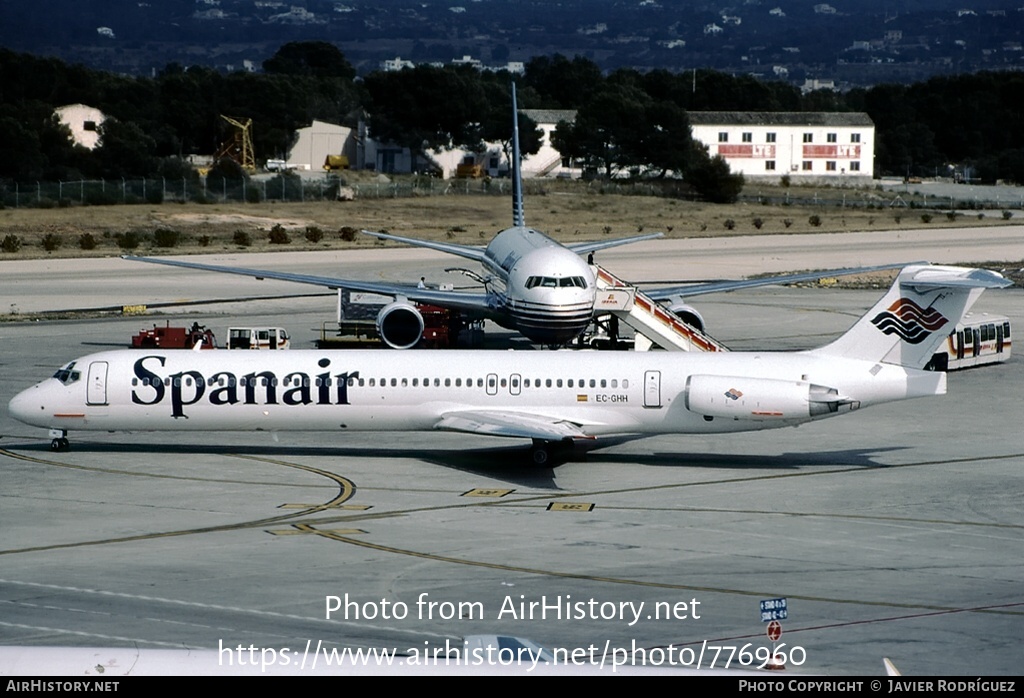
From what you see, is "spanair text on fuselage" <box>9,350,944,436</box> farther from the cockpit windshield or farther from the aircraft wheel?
the cockpit windshield

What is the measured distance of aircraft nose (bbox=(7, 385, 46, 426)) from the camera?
133 ft

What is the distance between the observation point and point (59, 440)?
136 ft

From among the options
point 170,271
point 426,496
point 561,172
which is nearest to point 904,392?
point 426,496

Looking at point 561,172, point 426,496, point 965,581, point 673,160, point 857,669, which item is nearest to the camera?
point 857,669

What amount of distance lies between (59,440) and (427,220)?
9124cm

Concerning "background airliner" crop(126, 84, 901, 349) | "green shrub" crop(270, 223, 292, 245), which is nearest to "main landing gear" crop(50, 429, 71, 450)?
"background airliner" crop(126, 84, 901, 349)

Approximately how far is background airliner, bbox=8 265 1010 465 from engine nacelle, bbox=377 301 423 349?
56.2 ft

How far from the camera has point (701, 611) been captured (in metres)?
25.6

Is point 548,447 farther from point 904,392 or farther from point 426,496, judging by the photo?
point 904,392

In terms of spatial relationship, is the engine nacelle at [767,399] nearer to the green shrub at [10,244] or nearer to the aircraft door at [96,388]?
the aircraft door at [96,388]

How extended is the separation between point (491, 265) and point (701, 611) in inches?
1380

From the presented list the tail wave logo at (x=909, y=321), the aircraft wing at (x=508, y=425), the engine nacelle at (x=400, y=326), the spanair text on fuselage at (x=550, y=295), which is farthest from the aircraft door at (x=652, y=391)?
the engine nacelle at (x=400, y=326)

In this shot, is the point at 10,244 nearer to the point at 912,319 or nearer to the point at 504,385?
the point at 504,385

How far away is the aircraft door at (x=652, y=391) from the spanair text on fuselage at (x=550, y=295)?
1242 centimetres
